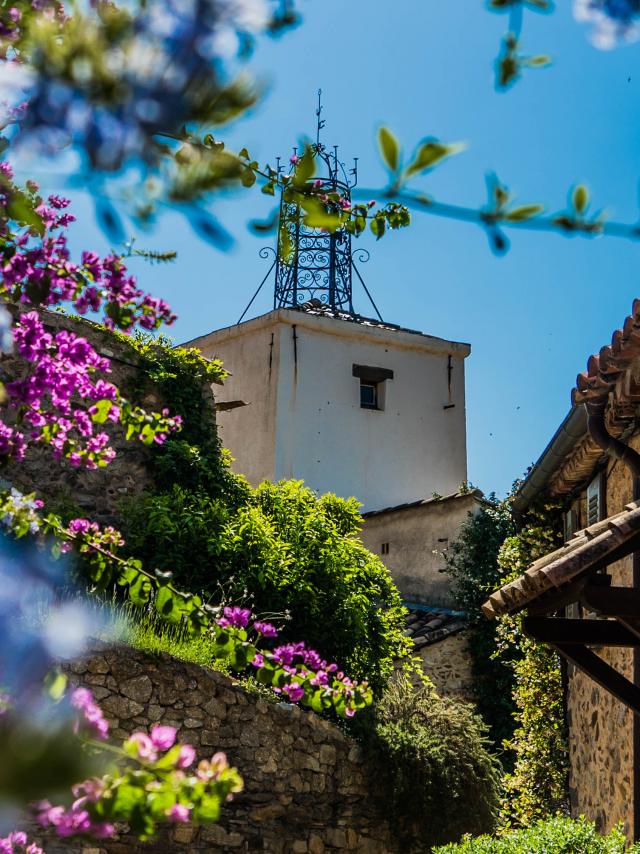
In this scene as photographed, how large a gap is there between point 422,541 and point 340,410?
381 cm

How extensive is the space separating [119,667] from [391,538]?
8.36 meters

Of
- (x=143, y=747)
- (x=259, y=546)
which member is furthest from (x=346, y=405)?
(x=143, y=747)

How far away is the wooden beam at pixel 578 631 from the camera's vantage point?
17.8 ft

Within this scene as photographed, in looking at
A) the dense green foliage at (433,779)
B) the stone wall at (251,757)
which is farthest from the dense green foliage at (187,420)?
the dense green foliage at (433,779)

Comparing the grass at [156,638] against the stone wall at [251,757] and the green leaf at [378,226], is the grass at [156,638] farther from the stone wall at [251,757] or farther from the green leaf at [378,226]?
the green leaf at [378,226]

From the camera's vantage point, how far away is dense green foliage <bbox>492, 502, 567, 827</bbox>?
8930 millimetres

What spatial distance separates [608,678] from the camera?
5.48 m

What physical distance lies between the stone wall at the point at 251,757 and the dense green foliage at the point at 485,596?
151 inches

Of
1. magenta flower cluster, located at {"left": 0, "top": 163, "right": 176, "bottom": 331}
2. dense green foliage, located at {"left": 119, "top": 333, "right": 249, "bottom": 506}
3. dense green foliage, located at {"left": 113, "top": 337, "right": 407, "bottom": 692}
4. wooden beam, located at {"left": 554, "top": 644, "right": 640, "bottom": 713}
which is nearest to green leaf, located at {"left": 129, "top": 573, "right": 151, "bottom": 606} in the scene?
magenta flower cluster, located at {"left": 0, "top": 163, "right": 176, "bottom": 331}

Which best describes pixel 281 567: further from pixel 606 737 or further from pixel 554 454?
pixel 606 737

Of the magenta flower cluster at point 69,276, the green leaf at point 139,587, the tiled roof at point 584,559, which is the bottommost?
the green leaf at point 139,587

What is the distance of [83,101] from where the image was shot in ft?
4.96

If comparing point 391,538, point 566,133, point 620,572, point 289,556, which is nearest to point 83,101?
point 566,133

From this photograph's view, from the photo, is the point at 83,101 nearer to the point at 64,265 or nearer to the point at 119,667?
the point at 64,265
